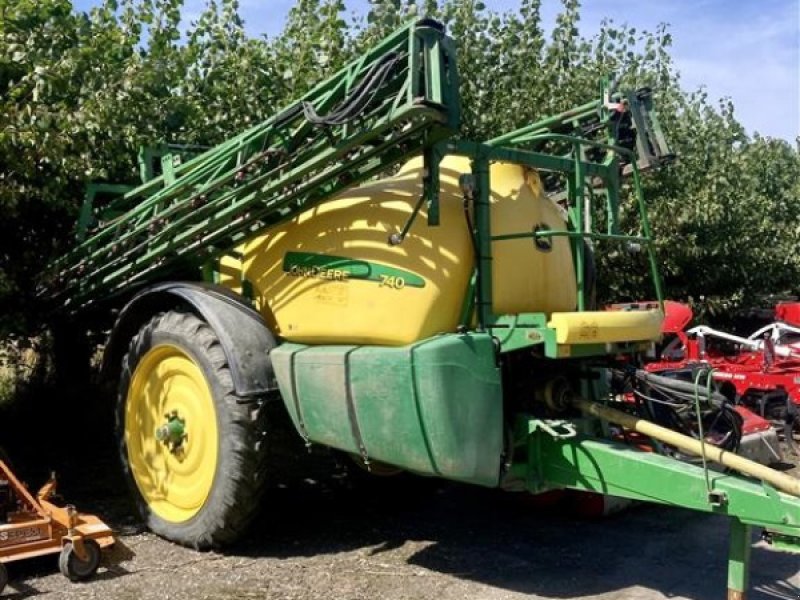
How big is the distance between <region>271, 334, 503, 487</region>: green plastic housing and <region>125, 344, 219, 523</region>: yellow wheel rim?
38.9 inches

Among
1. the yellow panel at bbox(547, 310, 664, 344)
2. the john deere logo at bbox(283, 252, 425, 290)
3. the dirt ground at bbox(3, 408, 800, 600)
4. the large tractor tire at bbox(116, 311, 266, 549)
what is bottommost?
the dirt ground at bbox(3, 408, 800, 600)

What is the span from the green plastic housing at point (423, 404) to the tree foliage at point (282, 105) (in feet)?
8.92

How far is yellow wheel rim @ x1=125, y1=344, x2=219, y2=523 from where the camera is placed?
211 inches

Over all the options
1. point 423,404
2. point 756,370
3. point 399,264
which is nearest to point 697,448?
point 423,404

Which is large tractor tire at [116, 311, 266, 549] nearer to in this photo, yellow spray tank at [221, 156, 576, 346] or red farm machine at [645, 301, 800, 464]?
yellow spray tank at [221, 156, 576, 346]

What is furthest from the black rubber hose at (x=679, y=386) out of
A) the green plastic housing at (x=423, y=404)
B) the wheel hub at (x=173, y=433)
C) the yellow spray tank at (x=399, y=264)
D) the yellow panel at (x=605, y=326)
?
the wheel hub at (x=173, y=433)

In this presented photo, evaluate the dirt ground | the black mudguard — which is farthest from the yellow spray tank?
the dirt ground

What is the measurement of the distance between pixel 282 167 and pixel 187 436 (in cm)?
176

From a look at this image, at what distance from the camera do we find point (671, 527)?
6.01 meters

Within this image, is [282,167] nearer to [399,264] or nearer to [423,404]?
[399,264]

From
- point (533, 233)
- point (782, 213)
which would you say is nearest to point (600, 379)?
point (533, 233)

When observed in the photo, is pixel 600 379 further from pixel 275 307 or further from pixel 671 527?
pixel 275 307

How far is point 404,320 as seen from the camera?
4.58m

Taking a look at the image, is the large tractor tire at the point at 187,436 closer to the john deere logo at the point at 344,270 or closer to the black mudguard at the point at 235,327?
the black mudguard at the point at 235,327
